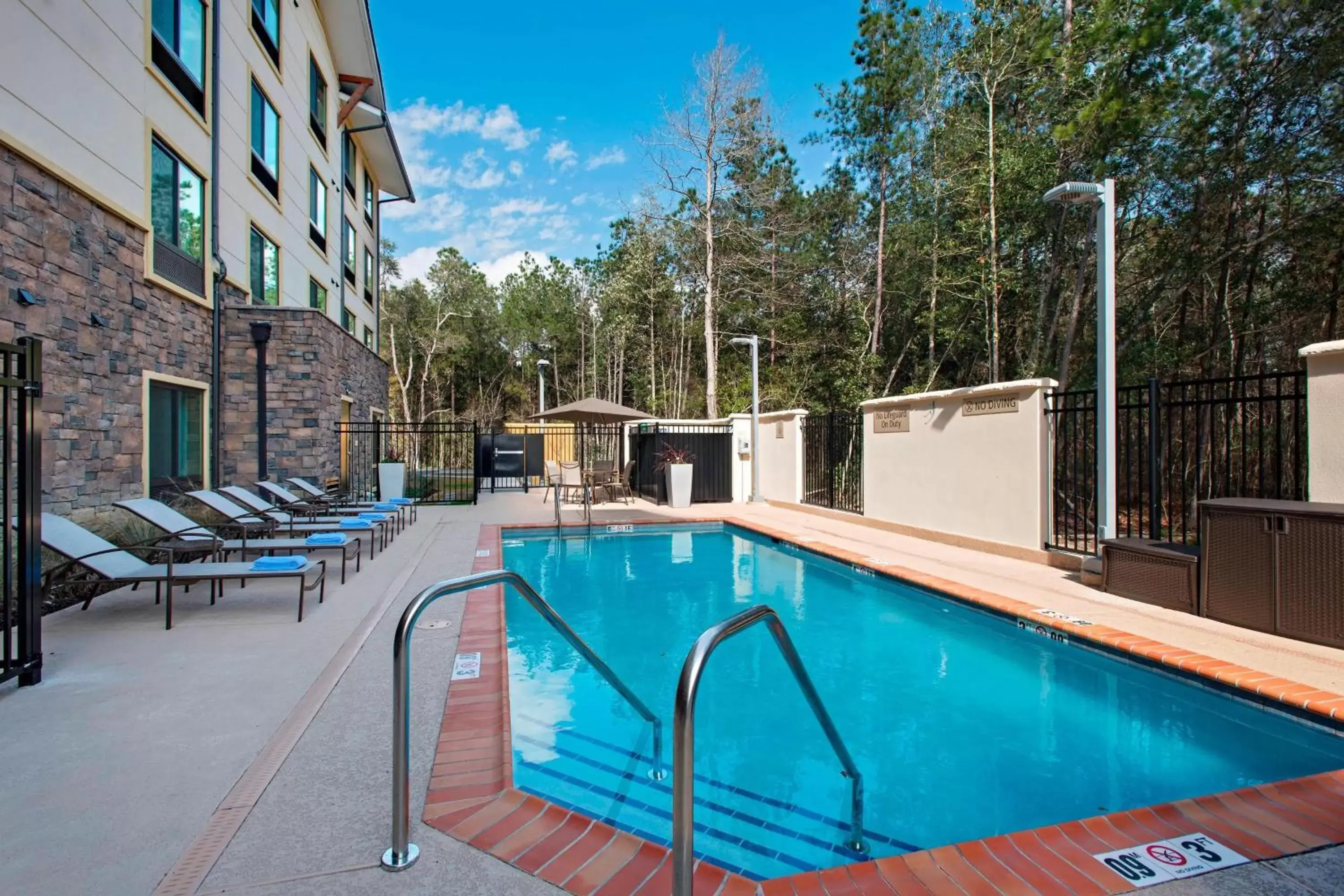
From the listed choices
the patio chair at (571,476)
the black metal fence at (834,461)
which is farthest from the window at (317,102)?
the black metal fence at (834,461)

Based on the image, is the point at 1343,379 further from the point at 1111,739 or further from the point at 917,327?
the point at 917,327

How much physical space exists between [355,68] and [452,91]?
4834 millimetres

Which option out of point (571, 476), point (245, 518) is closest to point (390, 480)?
point (571, 476)

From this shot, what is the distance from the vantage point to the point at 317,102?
42.8 feet

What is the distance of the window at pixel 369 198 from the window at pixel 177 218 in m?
9.99

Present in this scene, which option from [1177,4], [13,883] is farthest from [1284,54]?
[13,883]

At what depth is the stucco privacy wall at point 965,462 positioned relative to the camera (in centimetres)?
633

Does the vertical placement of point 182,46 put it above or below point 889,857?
above

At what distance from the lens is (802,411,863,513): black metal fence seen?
10.2 metres

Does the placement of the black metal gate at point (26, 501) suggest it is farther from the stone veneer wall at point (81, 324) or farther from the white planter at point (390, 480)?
the white planter at point (390, 480)

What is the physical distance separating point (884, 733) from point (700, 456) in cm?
1010

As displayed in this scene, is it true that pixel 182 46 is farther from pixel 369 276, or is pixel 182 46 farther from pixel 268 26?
pixel 369 276

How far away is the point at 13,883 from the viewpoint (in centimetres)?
173

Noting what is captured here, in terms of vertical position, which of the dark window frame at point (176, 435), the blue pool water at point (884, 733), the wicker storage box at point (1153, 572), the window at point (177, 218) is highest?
the window at point (177, 218)
